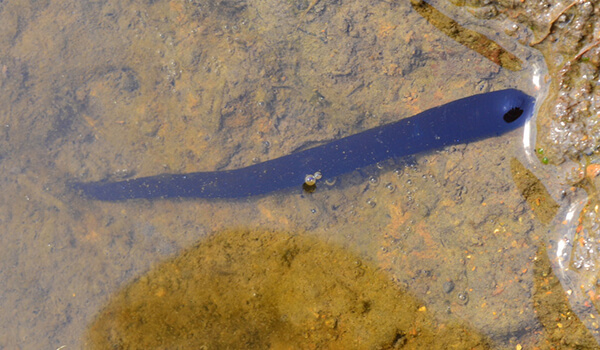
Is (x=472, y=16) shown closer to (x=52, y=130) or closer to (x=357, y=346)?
(x=357, y=346)

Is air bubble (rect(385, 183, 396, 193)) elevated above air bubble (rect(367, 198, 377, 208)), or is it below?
above

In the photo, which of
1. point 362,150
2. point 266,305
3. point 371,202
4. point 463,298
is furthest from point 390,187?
point 266,305

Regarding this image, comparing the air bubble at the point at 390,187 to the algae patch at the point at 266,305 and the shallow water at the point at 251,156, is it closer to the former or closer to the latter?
the shallow water at the point at 251,156

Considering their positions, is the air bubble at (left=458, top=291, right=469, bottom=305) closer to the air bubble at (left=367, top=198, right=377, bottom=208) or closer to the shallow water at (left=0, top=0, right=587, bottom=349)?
the shallow water at (left=0, top=0, right=587, bottom=349)

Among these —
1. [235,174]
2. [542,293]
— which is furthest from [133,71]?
[542,293]

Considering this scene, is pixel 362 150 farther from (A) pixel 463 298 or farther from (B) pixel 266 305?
(B) pixel 266 305

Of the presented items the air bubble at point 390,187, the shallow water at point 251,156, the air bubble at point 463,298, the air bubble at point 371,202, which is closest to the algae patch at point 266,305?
the shallow water at point 251,156

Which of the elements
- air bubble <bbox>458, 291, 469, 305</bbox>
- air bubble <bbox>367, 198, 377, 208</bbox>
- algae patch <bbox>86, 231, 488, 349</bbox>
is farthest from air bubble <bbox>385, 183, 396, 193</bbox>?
air bubble <bbox>458, 291, 469, 305</bbox>
